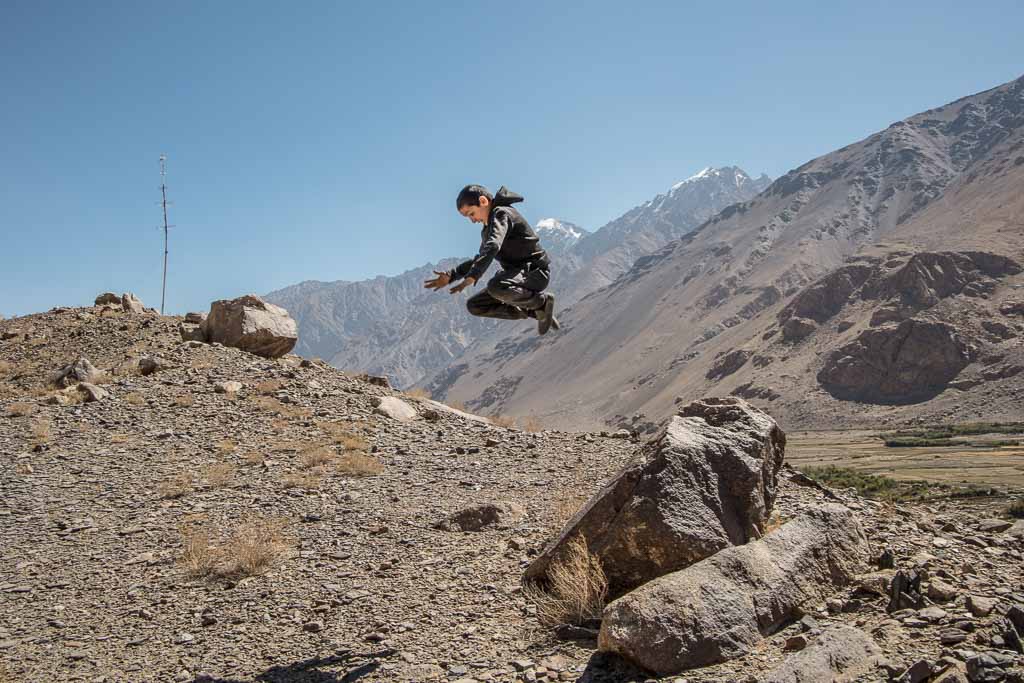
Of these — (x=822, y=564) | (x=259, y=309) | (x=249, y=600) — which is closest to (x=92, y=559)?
(x=249, y=600)

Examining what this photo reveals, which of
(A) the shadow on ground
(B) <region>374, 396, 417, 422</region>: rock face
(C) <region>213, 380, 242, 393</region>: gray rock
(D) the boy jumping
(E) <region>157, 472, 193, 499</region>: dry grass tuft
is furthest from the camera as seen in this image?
(C) <region>213, 380, 242, 393</region>: gray rock

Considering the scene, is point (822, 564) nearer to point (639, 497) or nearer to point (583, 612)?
point (639, 497)

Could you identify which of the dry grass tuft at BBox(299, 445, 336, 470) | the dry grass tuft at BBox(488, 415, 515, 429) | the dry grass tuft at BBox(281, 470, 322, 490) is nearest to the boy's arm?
the dry grass tuft at BBox(281, 470, 322, 490)

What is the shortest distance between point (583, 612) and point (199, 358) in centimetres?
1573

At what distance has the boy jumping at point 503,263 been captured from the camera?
7.96 m

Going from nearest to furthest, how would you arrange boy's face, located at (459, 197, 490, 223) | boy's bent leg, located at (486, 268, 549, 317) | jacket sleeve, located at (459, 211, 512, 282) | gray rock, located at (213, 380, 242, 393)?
jacket sleeve, located at (459, 211, 512, 282) < boy's face, located at (459, 197, 490, 223) < boy's bent leg, located at (486, 268, 549, 317) < gray rock, located at (213, 380, 242, 393)

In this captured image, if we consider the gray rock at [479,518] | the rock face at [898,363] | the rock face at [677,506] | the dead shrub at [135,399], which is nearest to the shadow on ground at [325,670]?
the rock face at [677,506]

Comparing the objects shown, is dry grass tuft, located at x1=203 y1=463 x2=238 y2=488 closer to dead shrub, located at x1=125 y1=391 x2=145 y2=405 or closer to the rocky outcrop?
dead shrub, located at x1=125 y1=391 x2=145 y2=405

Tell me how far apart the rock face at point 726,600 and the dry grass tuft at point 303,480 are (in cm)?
728

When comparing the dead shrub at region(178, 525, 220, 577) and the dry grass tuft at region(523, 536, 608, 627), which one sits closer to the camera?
the dry grass tuft at region(523, 536, 608, 627)

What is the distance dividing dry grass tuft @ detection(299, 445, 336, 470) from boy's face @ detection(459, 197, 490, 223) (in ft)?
22.0

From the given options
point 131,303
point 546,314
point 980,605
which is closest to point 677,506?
point 980,605

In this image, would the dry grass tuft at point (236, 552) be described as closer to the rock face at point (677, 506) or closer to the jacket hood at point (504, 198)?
the rock face at point (677, 506)

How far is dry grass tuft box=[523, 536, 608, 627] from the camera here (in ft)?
21.9
